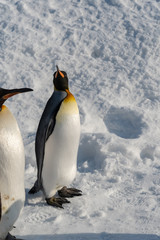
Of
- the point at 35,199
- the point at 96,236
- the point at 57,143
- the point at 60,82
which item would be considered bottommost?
the point at 35,199

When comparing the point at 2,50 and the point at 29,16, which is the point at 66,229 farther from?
the point at 29,16

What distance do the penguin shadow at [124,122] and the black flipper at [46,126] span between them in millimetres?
1503

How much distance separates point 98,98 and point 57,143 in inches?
79.2

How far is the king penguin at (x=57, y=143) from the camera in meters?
3.31

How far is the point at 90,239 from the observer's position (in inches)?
109

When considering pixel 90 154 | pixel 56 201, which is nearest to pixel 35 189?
pixel 56 201

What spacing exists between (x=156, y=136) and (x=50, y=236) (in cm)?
216

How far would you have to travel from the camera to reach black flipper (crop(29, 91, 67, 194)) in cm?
330

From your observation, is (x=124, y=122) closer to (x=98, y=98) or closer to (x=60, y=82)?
(x=98, y=98)

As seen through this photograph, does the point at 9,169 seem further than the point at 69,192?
No

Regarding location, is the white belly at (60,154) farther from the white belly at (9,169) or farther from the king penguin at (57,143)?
the white belly at (9,169)

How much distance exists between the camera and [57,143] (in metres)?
3.34

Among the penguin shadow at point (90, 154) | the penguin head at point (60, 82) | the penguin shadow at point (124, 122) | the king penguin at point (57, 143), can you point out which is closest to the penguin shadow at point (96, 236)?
the king penguin at point (57, 143)

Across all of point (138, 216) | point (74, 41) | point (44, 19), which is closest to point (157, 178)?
point (138, 216)
